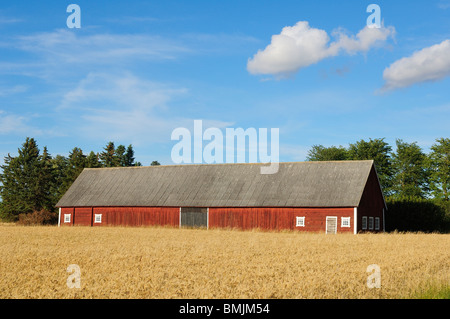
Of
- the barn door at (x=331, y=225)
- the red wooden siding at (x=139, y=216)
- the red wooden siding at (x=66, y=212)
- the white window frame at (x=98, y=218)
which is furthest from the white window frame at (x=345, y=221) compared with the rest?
the red wooden siding at (x=66, y=212)

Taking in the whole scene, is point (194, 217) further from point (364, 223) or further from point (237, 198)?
point (364, 223)

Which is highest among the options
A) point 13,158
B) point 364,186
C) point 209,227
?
point 13,158

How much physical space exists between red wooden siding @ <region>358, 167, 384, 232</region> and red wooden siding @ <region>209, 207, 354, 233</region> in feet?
6.36

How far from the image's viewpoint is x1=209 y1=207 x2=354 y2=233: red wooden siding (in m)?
41.8

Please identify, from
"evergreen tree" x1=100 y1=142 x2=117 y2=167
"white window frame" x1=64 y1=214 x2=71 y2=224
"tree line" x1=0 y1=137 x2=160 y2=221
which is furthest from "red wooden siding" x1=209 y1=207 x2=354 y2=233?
"evergreen tree" x1=100 y1=142 x2=117 y2=167

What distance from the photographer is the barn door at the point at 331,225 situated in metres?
41.3

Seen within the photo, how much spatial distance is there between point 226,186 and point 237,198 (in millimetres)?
2540

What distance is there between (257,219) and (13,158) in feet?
145

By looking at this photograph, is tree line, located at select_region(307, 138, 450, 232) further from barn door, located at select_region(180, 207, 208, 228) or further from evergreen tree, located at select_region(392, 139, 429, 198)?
barn door, located at select_region(180, 207, 208, 228)

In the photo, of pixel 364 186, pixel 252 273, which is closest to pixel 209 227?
pixel 364 186

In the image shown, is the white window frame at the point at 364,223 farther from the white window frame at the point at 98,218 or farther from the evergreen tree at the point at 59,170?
the evergreen tree at the point at 59,170

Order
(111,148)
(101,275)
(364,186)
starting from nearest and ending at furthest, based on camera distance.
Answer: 1. (101,275)
2. (364,186)
3. (111,148)
